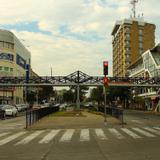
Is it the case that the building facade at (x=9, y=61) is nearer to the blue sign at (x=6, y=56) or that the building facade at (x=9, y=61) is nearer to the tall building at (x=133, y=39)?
the blue sign at (x=6, y=56)

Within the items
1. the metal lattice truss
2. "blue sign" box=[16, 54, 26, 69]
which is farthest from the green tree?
the metal lattice truss

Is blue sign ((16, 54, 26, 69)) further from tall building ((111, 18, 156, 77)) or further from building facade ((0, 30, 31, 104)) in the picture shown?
tall building ((111, 18, 156, 77))

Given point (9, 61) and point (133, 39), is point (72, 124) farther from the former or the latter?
point (133, 39)

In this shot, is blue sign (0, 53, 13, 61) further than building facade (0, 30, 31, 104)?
Yes

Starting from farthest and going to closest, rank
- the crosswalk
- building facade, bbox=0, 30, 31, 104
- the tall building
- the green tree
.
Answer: the tall building < the green tree < building facade, bbox=0, 30, 31, 104 < the crosswalk

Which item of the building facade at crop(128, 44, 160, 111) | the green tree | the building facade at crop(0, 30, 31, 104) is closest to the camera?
the building facade at crop(128, 44, 160, 111)

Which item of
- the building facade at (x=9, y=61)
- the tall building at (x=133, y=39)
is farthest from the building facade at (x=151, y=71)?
the building facade at (x=9, y=61)

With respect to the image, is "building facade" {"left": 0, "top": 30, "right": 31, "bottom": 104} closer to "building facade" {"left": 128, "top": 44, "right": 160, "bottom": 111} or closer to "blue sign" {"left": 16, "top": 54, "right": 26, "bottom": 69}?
"blue sign" {"left": 16, "top": 54, "right": 26, "bottom": 69}

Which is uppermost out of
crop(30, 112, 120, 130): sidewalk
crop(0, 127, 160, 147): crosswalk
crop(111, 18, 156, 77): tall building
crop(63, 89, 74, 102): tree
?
crop(111, 18, 156, 77): tall building

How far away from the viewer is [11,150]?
50.9 feet

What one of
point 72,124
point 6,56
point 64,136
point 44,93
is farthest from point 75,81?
point 44,93

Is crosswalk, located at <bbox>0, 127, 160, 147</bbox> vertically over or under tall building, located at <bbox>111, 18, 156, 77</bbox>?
under

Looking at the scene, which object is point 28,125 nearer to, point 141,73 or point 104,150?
point 104,150

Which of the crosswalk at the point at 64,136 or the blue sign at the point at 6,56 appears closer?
the crosswalk at the point at 64,136
